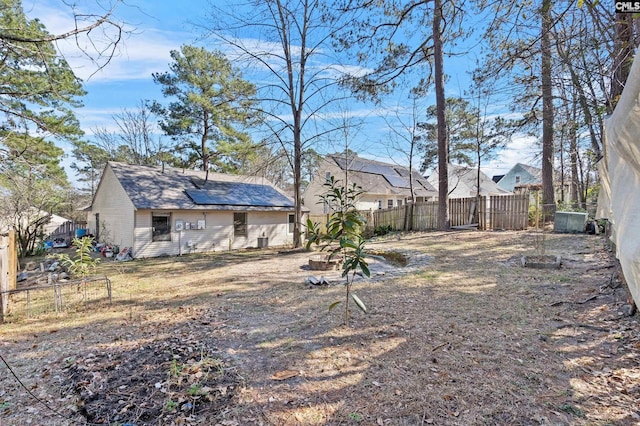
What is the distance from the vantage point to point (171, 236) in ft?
42.0

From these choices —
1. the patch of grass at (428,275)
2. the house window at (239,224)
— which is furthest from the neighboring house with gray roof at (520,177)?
the patch of grass at (428,275)

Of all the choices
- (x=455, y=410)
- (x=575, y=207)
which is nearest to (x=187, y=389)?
(x=455, y=410)

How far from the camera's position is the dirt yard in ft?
7.18

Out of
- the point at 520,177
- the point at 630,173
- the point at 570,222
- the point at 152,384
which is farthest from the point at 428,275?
the point at 520,177

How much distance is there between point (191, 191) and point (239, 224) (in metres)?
2.67

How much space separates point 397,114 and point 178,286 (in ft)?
49.4

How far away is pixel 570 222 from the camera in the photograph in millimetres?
9984

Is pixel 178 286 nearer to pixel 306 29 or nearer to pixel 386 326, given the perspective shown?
pixel 386 326

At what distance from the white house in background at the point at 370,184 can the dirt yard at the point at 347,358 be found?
688 inches

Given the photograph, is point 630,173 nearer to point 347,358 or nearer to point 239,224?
point 347,358

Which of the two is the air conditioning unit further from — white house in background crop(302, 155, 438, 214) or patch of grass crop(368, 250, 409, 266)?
white house in background crop(302, 155, 438, 214)

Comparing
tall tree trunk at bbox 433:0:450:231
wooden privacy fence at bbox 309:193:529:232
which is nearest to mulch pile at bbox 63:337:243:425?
wooden privacy fence at bbox 309:193:529:232

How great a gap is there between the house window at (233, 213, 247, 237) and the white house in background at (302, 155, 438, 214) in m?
8.09

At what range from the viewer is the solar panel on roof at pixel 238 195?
14102mm
